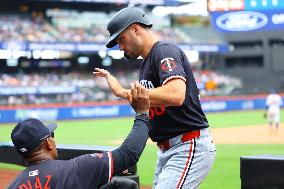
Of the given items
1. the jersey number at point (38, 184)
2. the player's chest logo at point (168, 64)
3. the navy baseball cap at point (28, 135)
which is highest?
the player's chest logo at point (168, 64)

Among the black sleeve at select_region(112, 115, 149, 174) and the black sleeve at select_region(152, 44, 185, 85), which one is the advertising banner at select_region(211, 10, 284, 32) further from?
the black sleeve at select_region(112, 115, 149, 174)

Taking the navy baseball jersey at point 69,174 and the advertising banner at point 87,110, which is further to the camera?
the advertising banner at point 87,110

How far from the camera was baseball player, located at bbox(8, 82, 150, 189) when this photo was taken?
301 centimetres

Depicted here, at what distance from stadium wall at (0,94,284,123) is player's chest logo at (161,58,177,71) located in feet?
81.5

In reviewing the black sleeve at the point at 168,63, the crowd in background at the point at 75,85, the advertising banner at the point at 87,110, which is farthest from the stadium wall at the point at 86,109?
the black sleeve at the point at 168,63

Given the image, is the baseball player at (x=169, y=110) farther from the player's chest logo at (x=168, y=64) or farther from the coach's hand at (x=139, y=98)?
the coach's hand at (x=139, y=98)

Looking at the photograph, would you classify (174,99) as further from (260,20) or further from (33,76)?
(33,76)

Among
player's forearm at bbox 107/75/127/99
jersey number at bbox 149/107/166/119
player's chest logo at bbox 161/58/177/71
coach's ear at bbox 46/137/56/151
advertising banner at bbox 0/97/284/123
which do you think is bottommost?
advertising banner at bbox 0/97/284/123

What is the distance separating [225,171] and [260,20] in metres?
8.53

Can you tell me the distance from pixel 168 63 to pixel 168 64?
1 cm

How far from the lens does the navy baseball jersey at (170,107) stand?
3.80 metres

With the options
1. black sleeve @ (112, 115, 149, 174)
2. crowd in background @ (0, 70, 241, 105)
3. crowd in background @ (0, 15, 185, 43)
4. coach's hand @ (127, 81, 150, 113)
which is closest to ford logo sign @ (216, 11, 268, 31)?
crowd in background @ (0, 70, 241, 105)

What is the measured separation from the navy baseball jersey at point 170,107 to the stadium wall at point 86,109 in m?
24.5

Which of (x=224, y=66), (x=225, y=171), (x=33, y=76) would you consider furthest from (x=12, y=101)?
(x=224, y=66)
